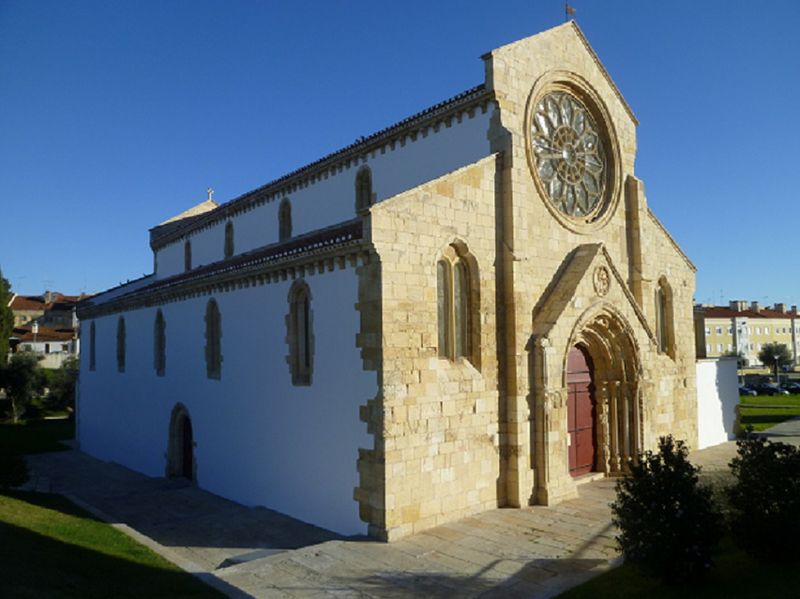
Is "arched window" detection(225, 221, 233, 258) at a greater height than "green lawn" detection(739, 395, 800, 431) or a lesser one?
greater

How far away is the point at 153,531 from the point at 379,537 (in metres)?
6.00

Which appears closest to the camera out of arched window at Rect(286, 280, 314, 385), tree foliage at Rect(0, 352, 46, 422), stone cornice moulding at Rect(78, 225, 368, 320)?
stone cornice moulding at Rect(78, 225, 368, 320)

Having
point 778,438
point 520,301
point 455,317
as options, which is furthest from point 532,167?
point 778,438

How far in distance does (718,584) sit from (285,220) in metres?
16.7

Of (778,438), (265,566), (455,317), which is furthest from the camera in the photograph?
(778,438)

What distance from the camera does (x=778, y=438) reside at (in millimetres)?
25156

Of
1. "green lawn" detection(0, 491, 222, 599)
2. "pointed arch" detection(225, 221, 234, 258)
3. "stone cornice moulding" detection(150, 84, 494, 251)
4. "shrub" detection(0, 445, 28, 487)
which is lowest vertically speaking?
"green lawn" detection(0, 491, 222, 599)

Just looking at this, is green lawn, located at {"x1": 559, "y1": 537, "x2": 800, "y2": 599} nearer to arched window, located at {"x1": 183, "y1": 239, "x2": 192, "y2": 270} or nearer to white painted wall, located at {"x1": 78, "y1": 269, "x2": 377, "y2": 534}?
white painted wall, located at {"x1": 78, "y1": 269, "x2": 377, "y2": 534}

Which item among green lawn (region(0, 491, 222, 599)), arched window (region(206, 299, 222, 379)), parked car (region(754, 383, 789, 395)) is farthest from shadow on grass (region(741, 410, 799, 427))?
green lawn (region(0, 491, 222, 599))

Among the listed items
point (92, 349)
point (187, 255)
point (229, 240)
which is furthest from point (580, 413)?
point (92, 349)

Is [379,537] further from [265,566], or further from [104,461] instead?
[104,461]

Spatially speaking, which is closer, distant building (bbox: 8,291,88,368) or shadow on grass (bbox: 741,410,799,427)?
shadow on grass (bbox: 741,410,799,427)

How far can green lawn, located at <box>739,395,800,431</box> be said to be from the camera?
3197 centimetres

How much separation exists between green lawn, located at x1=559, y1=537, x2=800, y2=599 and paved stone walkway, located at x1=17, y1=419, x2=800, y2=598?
0.48 m
